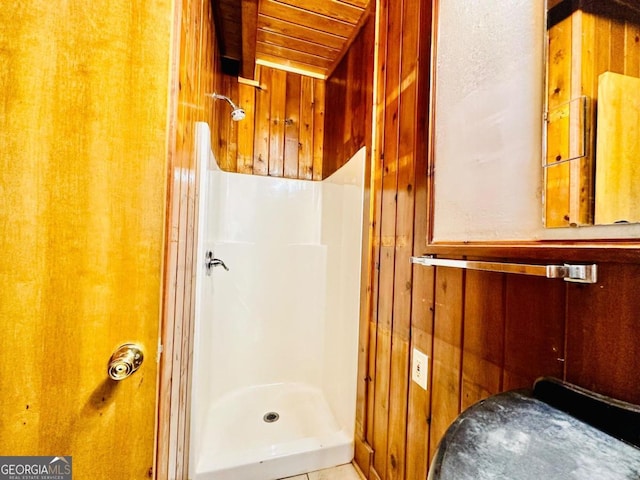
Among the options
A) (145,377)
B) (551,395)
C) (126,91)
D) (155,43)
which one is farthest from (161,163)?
(551,395)

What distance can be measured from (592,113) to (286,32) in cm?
175

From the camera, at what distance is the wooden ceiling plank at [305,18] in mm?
1465

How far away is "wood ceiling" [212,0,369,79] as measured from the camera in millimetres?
1331

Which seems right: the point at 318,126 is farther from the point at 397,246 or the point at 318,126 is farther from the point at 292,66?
the point at 397,246

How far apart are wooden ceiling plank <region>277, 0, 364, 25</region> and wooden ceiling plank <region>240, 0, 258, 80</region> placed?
0.25 m

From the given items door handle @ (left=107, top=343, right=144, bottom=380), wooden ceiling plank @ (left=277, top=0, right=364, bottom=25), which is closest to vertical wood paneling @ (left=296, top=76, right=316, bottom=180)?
wooden ceiling plank @ (left=277, top=0, right=364, bottom=25)

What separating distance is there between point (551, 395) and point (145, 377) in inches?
32.5

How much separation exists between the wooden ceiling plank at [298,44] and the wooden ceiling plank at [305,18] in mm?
153

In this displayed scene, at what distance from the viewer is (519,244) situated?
1.93 feet

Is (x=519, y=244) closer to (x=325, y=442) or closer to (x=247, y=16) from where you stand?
(x=325, y=442)

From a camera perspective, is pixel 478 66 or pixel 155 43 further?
pixel 478 66

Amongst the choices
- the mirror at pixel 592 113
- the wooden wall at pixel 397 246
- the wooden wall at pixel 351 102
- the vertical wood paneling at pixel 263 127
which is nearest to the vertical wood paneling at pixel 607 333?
the mirror at pixel 592 113

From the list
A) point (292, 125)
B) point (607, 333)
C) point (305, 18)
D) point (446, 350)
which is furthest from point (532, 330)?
point (292, 125)

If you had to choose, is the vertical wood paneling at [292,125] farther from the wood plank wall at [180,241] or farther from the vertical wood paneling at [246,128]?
the wood plank wall at [180,241]
